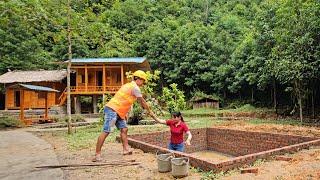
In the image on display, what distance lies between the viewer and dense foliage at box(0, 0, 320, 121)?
1434 cm

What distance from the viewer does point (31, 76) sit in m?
30.7

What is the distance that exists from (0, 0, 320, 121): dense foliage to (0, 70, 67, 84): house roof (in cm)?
329

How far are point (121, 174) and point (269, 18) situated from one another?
63.9 feet

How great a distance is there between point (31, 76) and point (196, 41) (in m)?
17.3

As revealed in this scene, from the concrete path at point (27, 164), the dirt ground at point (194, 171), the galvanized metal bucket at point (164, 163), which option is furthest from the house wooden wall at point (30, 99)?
the galvanized metal bucket at point (164, 163)

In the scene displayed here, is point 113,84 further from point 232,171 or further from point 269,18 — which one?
point 232,171

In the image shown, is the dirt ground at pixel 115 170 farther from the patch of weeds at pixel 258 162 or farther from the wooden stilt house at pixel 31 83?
the wooden stilt house at pixel 31 83

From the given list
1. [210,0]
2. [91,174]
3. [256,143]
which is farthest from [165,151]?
[210,0]

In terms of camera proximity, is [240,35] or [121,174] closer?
[121,174]

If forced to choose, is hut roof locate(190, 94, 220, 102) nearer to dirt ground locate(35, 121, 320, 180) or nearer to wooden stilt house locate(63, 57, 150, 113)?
wooden stilt house locate(63, 57, 150, 113)

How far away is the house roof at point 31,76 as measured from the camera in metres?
29.7

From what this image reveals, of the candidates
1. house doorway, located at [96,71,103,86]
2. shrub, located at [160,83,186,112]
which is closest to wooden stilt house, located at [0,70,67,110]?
house doorway, located at [96,71,103,86]

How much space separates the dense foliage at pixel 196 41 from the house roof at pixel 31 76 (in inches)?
130

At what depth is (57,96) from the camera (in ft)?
109
